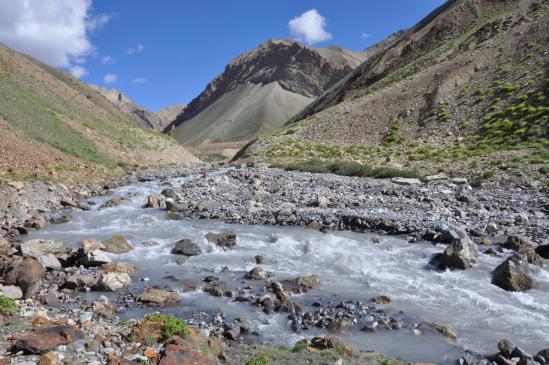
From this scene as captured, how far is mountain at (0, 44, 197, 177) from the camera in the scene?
3209 cm

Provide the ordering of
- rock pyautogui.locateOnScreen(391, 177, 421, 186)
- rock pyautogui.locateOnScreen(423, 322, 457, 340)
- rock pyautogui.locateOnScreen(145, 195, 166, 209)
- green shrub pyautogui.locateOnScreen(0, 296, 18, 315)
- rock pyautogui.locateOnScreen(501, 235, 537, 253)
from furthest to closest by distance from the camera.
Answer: rock pyautogui.locateOnScreen(391, 177, 421, 186)
rock pyautogui.locateOnScreen(145, 195, 166, 209)
rock pyautogui.locateOnScreen(501, 235, 537, 253)
rock pyautogui.locateOnScreen(423, 322, 457, 340)
green shrub pyautogui.locateOnScreen(0, 296, 18, 315)

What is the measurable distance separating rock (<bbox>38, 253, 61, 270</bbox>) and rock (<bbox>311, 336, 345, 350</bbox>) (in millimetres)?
9445

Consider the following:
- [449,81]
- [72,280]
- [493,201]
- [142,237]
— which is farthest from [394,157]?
[72,280]

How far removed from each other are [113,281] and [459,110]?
4804 centimetres

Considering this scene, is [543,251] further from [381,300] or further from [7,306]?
[7,306]

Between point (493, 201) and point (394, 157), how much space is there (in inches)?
752

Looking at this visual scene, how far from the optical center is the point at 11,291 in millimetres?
11953

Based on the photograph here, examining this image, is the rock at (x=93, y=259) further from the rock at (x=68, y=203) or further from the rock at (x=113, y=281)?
the rock at (x=68, y=203)

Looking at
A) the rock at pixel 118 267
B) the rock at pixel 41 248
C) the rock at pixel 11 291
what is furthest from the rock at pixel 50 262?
the rock at pixel 11 291

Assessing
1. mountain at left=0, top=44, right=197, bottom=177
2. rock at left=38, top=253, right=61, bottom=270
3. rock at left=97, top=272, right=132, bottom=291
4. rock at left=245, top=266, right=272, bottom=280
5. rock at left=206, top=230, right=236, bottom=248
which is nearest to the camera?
rock at left=97, top=272, right=132, bottom=291

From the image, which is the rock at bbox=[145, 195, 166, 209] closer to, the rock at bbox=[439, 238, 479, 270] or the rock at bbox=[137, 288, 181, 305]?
the rock at bbox=[137, 288, 181, 305]

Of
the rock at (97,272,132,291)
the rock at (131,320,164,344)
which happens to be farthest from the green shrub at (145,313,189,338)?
the rock at (97,272,132,291)

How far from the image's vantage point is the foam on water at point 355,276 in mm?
10867

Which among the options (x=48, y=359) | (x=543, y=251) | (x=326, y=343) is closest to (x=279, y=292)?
(x=326, y=343)
